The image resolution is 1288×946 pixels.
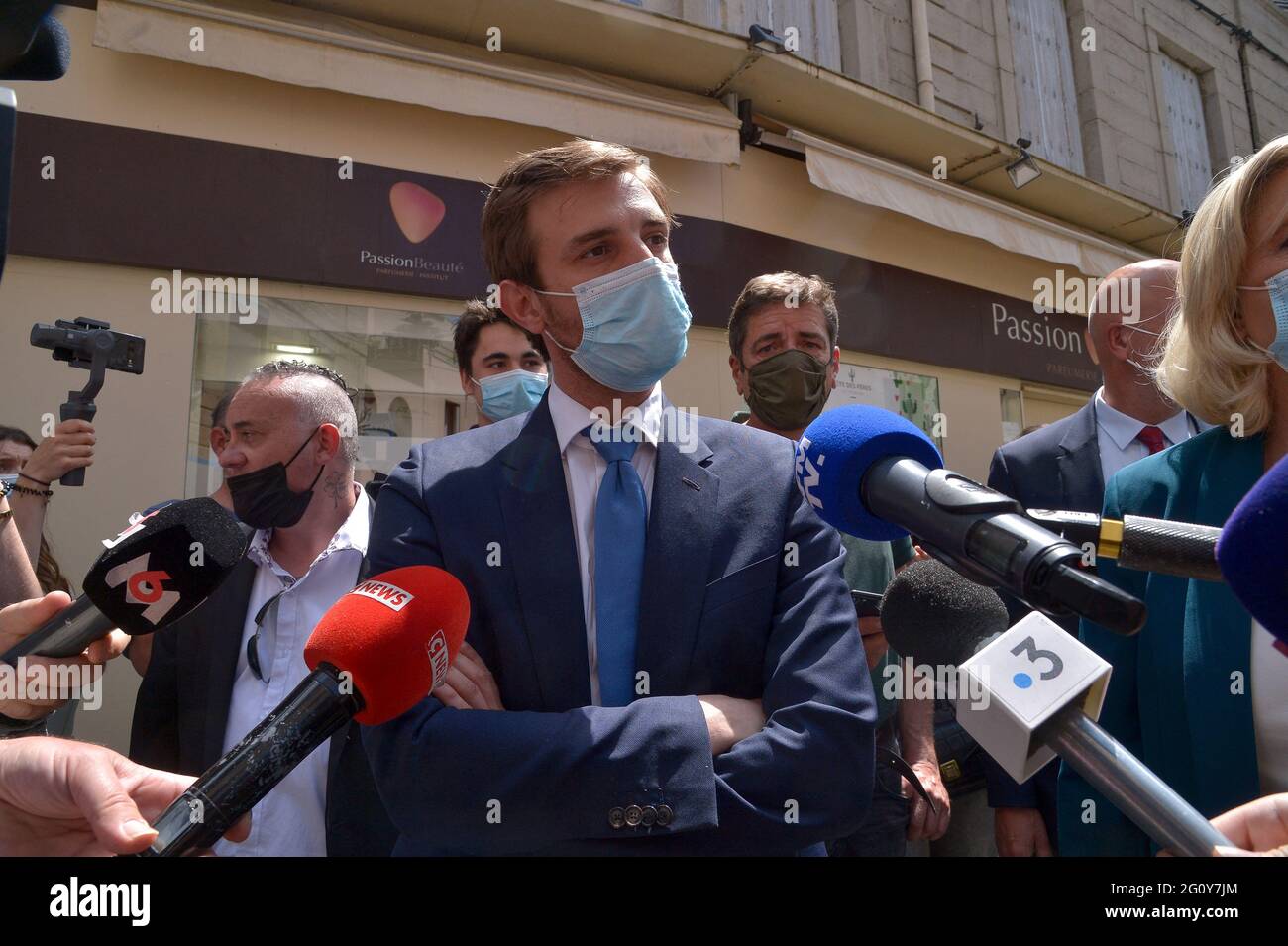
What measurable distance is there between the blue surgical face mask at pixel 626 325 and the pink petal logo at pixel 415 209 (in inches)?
187

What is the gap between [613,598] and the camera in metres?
1.63

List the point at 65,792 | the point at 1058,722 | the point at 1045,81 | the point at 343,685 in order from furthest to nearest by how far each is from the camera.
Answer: the point at 1045,81
the point at 65,792
the point at 343,685
the point at 1058,722

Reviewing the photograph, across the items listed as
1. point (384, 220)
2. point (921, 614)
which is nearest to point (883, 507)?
point (921, 614)

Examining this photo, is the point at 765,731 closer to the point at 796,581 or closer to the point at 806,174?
the point at 796,581

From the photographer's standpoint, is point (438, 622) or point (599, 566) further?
point (599, 566)

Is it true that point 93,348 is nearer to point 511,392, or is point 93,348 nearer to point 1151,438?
point 511,392

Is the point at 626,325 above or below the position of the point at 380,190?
below

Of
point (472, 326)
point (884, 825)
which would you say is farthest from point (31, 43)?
point (472, 326)

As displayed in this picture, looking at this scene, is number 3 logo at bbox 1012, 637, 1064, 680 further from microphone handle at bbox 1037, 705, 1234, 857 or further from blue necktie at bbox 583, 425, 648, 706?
blue necktie at bbox 583, 425, 648, 706

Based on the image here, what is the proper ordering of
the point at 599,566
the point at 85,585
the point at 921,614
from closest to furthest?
the point at 921,614 → the point at 85,585 → the point at 599,566

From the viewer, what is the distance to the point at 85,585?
1.35m

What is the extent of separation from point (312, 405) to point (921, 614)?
226cm

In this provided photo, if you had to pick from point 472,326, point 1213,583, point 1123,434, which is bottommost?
point 1213,583

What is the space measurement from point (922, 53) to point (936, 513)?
10.0m
